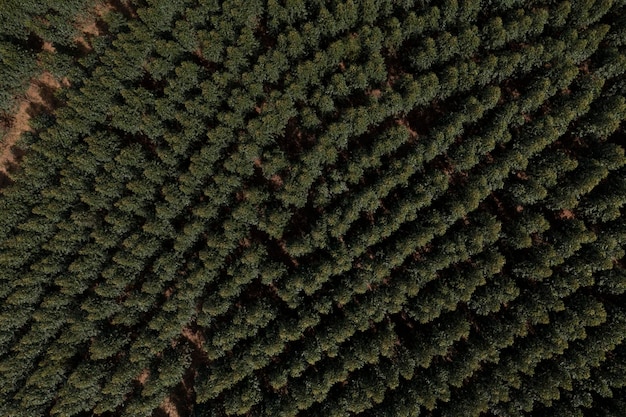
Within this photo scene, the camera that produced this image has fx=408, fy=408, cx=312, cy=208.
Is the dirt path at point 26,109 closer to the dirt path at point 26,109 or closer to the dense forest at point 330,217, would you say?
the dirt path at point 26,109

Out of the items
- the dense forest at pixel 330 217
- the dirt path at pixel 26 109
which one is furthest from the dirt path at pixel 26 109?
the dense forest at pixel 330 217

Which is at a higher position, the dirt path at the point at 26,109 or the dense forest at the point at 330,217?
the dirt path at the point at 26,109

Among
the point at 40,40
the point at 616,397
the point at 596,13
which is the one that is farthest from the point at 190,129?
the point at 616,397

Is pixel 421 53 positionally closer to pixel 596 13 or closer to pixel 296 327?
pixel 596 13

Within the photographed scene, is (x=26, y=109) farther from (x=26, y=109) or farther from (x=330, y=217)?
(x=330, y=217)

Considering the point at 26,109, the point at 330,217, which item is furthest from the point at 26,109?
the point at 330,217

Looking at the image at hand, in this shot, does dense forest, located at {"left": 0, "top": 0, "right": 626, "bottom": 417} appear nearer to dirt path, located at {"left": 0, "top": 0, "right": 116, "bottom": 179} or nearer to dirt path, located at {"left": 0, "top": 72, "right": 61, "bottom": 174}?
dirt path, located at {"left": 0, "top": 0, "right": 116, "bottom": 179}

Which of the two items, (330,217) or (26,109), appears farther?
(26,109)

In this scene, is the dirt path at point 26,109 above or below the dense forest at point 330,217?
above

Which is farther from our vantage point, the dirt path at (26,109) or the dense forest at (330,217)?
the dirt path at (26,109)
